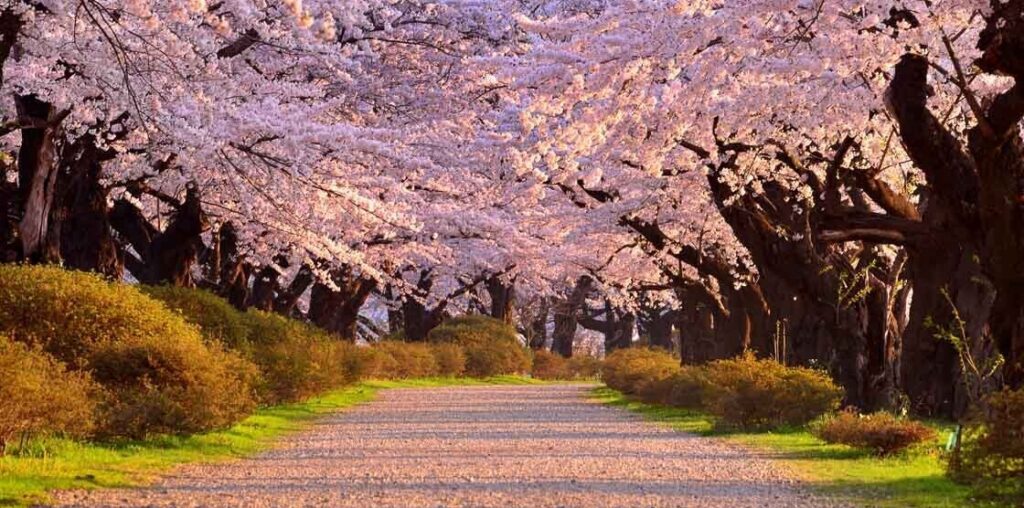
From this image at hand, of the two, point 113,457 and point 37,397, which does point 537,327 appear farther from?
point 37,397

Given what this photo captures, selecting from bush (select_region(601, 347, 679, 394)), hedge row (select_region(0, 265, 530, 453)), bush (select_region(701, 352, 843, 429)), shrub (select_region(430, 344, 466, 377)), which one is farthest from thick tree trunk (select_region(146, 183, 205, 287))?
shrub (select_region(430, 344, 466, 377))

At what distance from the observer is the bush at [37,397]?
11977 millimetres

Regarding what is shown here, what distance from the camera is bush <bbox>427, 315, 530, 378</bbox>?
51594mm

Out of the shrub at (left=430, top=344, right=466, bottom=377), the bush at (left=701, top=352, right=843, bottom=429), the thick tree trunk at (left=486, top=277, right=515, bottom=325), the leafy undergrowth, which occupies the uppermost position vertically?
the thick tree trunk at (left=486, top=277, right=515, bottom=325)

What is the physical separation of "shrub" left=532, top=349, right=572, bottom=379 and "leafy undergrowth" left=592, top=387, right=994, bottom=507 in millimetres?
37348

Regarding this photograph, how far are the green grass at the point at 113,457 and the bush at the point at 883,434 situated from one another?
7.35 m

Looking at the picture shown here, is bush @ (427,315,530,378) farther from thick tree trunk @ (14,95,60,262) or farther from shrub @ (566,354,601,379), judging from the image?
thick tree trunk @ (14,95,60,262)

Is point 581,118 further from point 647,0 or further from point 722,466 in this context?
point 722,466

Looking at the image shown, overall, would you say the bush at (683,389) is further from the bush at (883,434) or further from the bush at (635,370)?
the bush at (883,434)

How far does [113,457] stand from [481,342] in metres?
38.4

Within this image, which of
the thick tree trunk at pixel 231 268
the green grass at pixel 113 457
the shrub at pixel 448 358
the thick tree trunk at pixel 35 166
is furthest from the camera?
the shrub at pixel 448 358

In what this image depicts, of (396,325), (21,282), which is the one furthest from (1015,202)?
(396,325)

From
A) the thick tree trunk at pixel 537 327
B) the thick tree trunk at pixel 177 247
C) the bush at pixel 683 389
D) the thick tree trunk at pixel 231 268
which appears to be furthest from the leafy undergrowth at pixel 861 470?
the thick tree trunk at pixel 537 327

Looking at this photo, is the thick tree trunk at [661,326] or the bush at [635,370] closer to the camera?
the bush at [635,370]
